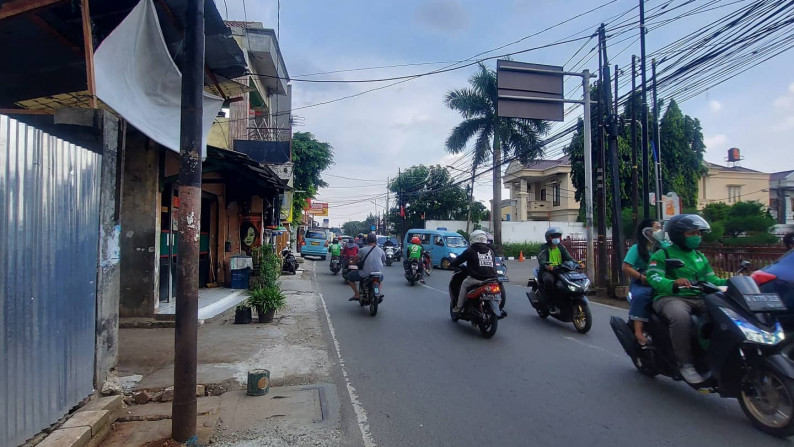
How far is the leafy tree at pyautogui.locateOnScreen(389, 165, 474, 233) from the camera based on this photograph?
160ft

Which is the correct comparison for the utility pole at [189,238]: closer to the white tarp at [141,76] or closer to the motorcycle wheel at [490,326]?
the white tarp at [141,76]

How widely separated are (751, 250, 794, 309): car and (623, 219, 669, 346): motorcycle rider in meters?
0.88

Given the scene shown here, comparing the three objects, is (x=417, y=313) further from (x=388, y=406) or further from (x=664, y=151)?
(x=664, y=151)

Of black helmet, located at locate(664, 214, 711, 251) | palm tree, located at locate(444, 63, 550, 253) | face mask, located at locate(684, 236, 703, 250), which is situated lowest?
face mask, located at locate(684, 236, 703, 250)

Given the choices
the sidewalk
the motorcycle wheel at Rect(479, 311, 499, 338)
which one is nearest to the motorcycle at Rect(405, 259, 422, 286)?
the sidewalk

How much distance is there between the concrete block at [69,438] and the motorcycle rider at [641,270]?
5095 millimetres

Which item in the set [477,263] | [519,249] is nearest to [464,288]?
[477,263]

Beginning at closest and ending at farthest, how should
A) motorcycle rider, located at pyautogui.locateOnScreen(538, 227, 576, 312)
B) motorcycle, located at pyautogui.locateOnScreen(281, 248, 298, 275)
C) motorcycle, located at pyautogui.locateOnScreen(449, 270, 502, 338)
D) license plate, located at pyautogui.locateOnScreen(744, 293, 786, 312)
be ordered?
license plate, located at pyautogui.locateOnScreen(744, 293, 786, 312) < motorcycle, located at pyautogui.locateOnScreen(449, 270, 502, 338) < motorcycle rider, located at pyautogui.locateOnScreen(538, 227, 576, 312) < motorcycle, located at pyautogui.locateOnScreen(281, 248, 298, 275)

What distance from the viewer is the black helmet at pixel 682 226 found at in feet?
15.8

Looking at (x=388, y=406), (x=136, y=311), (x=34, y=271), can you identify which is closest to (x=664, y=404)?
(x=388, y=406)

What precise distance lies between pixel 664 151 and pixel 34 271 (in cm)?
3210

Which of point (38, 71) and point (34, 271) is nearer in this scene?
point (34, 271)

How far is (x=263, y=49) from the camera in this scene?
20.4 metres

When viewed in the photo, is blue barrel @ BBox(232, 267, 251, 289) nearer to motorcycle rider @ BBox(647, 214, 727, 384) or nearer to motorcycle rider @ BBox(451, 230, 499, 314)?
motorcycle rider @ BBox(451, 230, 499, 314)
